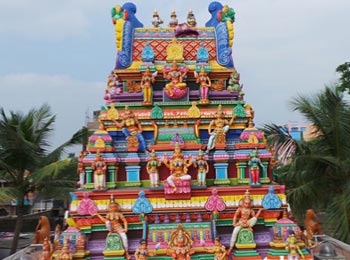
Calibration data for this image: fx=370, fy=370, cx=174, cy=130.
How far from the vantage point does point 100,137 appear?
34.0 ft

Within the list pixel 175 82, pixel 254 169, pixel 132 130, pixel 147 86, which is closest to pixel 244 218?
pixel 254 169

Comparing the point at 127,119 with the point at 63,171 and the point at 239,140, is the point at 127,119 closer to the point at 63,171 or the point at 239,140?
the point at 239,140

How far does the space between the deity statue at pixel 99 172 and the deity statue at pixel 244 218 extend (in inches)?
141

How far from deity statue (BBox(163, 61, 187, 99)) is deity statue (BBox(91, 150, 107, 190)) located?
297 cm

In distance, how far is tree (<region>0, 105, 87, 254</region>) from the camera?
1433 centimetres

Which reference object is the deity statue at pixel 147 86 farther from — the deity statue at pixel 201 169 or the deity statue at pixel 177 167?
the deity statue at pixel 201 169

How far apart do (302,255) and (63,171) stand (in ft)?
32.8

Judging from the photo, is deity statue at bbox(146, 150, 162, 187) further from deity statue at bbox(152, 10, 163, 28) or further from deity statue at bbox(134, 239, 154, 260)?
deity statue at bbox(152, 10, 163, 28)

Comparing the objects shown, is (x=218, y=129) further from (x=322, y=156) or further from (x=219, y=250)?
(x=322, y=156)

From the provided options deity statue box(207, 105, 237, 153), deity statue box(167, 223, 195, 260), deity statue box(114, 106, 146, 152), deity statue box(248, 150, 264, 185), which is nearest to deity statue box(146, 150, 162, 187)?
deity statue box(114, 106, 146, 152)

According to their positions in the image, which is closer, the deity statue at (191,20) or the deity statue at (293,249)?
the deity statue at (293,249)

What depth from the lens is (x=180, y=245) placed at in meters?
8.95

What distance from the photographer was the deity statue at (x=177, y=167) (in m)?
9.62

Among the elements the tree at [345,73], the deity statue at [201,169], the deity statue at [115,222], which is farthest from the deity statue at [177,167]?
the tree at [345,73]
